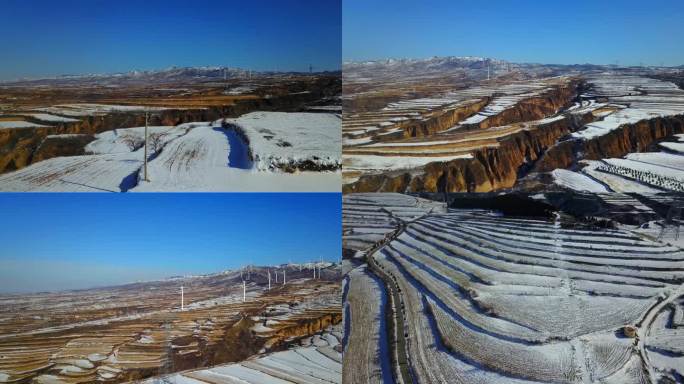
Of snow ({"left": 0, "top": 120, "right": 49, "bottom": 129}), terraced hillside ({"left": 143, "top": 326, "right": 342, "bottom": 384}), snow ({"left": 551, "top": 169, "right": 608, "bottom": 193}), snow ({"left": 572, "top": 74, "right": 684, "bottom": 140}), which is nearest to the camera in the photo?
snow ({"left": 0, "top": 120, "right": 49, "bottom": 129})

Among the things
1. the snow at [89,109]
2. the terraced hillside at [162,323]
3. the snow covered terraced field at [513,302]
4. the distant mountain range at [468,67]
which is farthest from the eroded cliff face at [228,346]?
→ the distant mountain range at [468,67]

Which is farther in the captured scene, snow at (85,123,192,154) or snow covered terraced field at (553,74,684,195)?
snow covered terraced field at (553,74,684,195)

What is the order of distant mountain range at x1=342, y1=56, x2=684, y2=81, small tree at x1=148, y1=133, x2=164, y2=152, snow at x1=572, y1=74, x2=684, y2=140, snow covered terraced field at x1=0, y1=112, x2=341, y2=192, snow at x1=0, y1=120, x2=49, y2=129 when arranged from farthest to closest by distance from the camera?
1. distant mountain range at x1=342, y1=56, x2=684, y2=81
2. snow at x1=572, y1=74, x2=684, y2=140
3. small tree at x1=148, y1=133, x2=164, y2=152
4. snow covered terraced field at x1=0, y1=112, x2=341, y2=192
5. snow at x1=0, y1=120, x2=49, y2=129

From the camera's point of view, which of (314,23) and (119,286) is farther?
(314,23)

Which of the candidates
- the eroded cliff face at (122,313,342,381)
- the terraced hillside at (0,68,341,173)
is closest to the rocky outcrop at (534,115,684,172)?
the terraced hillside at (0,68,341,173)

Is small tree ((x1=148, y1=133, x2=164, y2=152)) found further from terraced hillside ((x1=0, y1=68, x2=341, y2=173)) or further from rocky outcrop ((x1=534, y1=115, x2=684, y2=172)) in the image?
rocky outcrop ((x1=534, y1=115, x2=684, y2=172))

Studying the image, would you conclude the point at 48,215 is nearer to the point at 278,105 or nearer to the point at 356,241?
the point at 278,105

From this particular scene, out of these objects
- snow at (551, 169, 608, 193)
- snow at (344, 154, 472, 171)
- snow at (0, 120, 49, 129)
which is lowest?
snow at (551, 169, 608, 193)

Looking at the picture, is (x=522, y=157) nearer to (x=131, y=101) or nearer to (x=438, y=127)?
(x=438, y=127)

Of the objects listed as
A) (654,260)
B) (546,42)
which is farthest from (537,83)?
(654,260)
